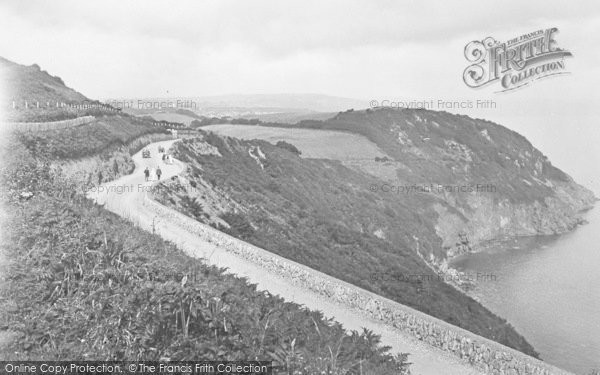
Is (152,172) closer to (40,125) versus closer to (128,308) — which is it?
(40,125)

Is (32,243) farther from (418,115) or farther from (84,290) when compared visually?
(418,115)

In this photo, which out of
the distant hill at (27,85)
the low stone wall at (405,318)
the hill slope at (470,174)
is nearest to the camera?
the low stone wall at (405,318)

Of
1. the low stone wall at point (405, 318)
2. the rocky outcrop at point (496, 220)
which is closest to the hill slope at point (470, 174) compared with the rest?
the rocky outcrop at point (496, 220)

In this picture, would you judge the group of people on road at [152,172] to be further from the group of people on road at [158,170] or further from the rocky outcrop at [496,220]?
the rocky outcrop at [496,220]

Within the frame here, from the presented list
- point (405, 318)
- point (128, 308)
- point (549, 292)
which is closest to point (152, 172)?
point (405, 318)

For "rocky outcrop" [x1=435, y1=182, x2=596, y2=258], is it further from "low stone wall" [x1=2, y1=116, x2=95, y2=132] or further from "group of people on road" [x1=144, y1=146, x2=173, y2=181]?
"low stone wall" [x1=2, y1=116, x2=95, y2=132]

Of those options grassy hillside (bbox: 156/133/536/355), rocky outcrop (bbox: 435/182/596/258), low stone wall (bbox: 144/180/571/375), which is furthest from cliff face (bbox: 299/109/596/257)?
low stone wall (bbox: 144/180/571/375)
